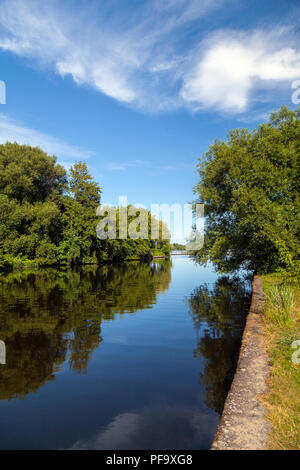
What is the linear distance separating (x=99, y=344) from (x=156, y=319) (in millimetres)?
4036

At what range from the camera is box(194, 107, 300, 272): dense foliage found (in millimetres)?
20736

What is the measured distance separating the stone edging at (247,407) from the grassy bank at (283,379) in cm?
13

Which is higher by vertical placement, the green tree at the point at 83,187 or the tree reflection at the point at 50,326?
the green tree at the point at 83,187

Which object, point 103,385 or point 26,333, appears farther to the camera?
point 26,333

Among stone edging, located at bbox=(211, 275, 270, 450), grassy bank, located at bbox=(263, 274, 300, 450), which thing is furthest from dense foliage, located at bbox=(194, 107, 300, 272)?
stone edging, located at bbox=(211, 275, 270, 450)

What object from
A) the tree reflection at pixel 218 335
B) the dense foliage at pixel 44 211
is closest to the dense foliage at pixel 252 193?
the tree reflection at pixel 218 335

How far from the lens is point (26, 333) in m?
11.0

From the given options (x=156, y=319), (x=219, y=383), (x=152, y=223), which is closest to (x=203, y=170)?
(x=156, y=319)

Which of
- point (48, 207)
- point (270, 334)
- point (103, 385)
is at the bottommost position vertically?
point (103, 385)

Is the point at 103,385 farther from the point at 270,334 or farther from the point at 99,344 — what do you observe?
the point at 270,334

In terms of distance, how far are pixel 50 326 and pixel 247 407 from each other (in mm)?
9256

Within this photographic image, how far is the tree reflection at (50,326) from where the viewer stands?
7742mm

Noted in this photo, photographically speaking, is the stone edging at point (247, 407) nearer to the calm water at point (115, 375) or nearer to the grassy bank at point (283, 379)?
the grassy bank at point (283, 379)
